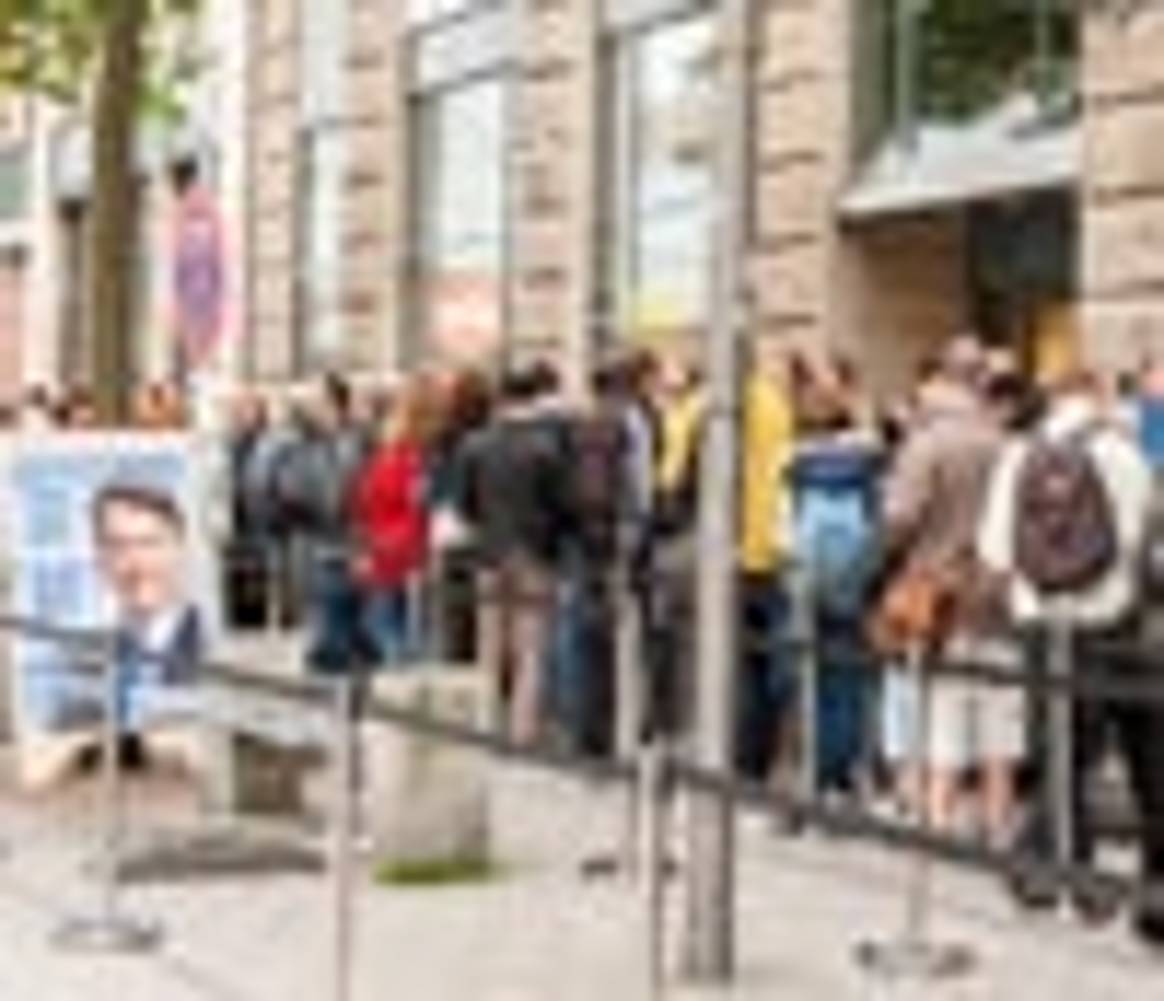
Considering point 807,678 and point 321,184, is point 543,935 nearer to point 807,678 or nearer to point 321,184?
point 807,678

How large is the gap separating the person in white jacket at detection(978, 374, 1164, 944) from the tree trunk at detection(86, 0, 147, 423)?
787 cm

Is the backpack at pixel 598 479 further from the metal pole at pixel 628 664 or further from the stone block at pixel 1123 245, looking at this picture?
the stone block at pixel 1123 245

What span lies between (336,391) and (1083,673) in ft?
39.1

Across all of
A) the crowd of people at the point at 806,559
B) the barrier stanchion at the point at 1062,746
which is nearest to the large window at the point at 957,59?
the crowd of people at the point at 806,559

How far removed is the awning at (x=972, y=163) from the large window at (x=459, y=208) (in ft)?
16.5

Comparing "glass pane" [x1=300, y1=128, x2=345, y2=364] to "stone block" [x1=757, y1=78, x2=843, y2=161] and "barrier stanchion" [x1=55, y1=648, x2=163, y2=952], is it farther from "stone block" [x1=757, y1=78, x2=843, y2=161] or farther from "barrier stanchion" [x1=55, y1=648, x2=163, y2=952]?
"barrier stanchion" [x1=55, y1=648, x2=163, y2=952]

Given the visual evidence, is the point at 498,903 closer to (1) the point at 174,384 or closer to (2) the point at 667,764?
(2) the point at 667,764

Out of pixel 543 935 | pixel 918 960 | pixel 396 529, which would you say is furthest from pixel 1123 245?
pixel 918 960

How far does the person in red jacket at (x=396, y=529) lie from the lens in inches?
816

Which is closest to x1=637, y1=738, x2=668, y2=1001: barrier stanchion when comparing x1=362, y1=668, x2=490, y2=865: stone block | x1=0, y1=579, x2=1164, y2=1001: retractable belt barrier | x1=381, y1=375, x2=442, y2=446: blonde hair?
x1=0, y1=579, x2=1164, y2=1001: retractable belt barrier

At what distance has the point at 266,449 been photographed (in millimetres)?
24266

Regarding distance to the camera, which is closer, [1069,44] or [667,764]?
[667,764]

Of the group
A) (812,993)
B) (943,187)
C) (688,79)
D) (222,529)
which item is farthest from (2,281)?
(812,993)

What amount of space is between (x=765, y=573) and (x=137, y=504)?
238 cm
